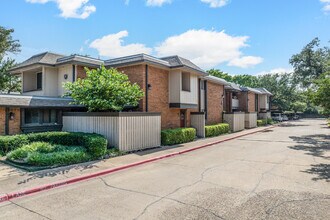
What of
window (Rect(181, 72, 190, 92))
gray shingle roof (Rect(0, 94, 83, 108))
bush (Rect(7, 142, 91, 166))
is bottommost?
bush (Rect(7, 142, 91, 166))

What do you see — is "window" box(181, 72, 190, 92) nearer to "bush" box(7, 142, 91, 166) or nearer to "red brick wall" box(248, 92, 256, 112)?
"bush" box(7, 142, 91, 166)

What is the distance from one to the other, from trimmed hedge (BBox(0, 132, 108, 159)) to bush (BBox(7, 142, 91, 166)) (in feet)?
1.21

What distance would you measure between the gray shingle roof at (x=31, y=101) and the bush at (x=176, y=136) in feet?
20.3

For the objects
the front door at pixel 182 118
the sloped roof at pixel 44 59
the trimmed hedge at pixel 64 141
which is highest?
the sloped roof at pixel 44 59

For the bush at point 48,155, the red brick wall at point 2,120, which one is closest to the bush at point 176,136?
the bush at point 48,155

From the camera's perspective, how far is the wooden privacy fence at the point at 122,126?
12070mm

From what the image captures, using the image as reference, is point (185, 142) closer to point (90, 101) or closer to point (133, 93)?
point (133, 93)

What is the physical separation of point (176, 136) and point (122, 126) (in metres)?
5.06

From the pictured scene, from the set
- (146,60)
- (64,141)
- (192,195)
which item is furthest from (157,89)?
(192,195)

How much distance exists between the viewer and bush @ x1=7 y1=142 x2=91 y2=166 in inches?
363

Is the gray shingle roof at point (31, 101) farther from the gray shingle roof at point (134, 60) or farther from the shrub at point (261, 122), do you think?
the shrub at point (261, 122)

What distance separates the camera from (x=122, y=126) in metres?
12.1

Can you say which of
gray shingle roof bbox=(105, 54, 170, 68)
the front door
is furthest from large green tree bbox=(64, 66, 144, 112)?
the front door

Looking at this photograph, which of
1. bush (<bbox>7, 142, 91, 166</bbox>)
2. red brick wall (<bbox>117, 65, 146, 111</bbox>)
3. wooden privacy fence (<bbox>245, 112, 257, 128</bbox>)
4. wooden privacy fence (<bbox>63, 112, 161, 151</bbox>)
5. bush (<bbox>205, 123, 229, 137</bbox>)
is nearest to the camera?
bush (<bbox>7, 142, 91, 166</bbox>)
